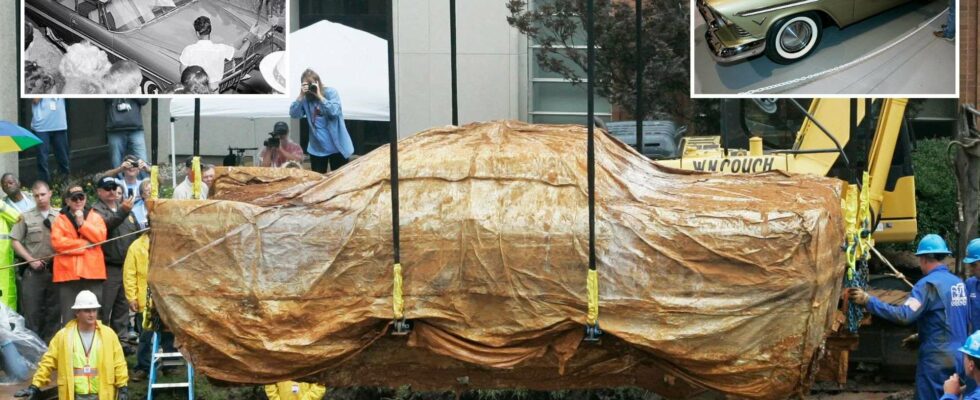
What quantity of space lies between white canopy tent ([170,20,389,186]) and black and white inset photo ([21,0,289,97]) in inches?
273

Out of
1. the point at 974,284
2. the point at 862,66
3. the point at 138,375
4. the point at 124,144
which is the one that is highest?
the point at 862,66

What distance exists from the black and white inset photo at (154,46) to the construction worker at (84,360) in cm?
195

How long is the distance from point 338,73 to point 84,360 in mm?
7287

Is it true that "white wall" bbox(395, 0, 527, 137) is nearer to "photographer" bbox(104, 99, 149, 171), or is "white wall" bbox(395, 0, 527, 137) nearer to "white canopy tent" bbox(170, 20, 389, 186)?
"white canopy tent" bbox(170, 20, 389, 186)

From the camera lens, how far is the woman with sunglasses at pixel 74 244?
42.4 feet

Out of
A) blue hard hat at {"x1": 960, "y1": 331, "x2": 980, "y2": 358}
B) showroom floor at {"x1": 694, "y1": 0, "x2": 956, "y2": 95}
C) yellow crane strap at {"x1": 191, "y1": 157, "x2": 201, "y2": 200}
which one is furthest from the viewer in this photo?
showroom floor at {"x1": 694, "y1": 0, "x2": 956, "y2": 95}

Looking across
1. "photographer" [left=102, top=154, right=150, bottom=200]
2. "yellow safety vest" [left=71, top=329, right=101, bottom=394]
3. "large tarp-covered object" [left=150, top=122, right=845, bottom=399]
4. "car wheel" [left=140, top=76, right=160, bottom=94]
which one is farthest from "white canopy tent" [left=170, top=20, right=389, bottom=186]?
"large tarp-covered object" [left=150, top=122, right=845, bottom=399]

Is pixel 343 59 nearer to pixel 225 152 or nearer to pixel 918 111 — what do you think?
pixel 225 152

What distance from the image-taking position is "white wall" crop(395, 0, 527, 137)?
2069 centimetres

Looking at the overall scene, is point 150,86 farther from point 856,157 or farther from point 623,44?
point 623,44

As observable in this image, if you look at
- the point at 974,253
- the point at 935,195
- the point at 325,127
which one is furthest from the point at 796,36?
the point at 935,195

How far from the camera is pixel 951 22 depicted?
1066 cm

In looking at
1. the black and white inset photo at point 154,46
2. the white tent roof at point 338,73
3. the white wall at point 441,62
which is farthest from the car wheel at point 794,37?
the white wall at point 441,62

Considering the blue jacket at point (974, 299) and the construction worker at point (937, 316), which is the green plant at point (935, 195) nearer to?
the blue jacket at point (974, 299)
